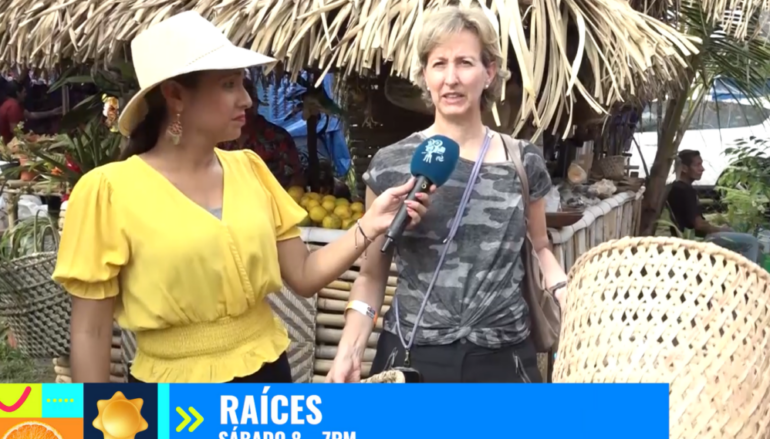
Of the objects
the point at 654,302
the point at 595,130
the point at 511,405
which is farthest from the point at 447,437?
the point at 595,130

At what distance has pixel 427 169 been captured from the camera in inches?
68.1

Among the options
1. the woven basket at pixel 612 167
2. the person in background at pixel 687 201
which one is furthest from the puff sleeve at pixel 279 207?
the person in background at pixel 687 201

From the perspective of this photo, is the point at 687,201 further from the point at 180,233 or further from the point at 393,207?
the point at 180,233

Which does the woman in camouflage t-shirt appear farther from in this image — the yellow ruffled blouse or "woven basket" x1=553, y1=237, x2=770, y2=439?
"woven basket" x1=553, y1=237, x2=770, y2=439

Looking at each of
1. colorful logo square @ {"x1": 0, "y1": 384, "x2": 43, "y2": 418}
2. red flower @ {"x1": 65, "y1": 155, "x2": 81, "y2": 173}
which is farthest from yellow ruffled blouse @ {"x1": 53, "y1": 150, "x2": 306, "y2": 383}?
red flower @ {"x1": 65, "y1": 155, "x2": 81, "y2": 173}

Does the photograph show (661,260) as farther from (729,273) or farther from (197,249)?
(197,249)

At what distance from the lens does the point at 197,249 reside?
1.71 m

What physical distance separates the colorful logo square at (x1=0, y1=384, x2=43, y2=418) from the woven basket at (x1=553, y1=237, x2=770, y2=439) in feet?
2.94

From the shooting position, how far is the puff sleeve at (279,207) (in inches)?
77.9

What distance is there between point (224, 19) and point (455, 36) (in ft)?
5.82

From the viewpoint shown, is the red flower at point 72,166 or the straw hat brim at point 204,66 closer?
the straw hat brim at point 204,66

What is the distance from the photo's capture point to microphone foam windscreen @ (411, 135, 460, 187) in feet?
5.67

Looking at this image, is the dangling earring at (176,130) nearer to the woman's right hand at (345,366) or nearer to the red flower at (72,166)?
the woman's right hand at (345,366)

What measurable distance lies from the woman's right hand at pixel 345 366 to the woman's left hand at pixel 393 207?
29 centimetres
